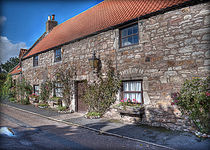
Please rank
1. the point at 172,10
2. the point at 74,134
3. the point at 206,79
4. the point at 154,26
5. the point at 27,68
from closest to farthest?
the point at 206,79 < the point at 74,134 < the point at 172,10 < the point at 154,26 < the point at 27,68

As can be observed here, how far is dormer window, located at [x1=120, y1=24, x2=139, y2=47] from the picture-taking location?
696 cm

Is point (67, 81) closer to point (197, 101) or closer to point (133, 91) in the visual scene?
point (133, 91)

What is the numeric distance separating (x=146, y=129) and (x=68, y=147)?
2990 millimetres

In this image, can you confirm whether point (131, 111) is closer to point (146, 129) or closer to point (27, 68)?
point (146, 129)

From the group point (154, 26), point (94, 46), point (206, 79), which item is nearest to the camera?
point (206, 79)

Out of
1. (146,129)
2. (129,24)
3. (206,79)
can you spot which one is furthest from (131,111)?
(129,24)

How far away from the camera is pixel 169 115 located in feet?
18.4

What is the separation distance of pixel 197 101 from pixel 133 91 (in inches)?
103

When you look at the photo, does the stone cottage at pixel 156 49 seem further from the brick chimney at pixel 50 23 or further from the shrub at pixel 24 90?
the brick chimney at pixel 50 23

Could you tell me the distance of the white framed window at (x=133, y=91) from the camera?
21.7 feet

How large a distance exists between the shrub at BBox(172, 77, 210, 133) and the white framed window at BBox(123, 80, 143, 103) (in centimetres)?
171

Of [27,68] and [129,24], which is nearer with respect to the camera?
[129,24]

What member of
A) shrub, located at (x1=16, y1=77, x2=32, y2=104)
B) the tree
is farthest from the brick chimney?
the tree

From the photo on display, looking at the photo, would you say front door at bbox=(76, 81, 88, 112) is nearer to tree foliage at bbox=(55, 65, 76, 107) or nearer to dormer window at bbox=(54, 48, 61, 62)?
tree foliage at bbox=(55, 65, 76, 107)
